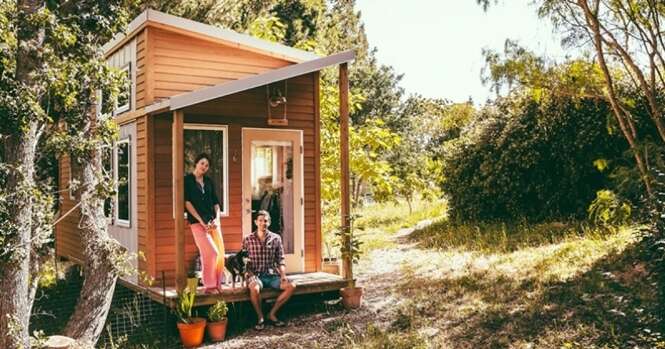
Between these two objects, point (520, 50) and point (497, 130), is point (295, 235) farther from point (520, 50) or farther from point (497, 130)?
point (497, 130)

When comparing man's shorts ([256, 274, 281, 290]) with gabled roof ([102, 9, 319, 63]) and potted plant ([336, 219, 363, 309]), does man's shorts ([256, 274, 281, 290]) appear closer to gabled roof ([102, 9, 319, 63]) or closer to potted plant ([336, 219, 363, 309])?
potted plant ([336, 219, 363, 309])

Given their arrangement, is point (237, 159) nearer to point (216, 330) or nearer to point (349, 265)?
point (349, 265)

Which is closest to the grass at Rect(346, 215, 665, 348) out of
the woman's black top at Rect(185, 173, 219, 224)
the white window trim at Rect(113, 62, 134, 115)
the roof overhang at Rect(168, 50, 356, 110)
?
Answer: the woman's black top at Rect(185, 173, 219, 224)

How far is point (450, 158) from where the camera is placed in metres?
15.0

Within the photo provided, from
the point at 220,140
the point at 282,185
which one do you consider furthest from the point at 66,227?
the point at 282,185

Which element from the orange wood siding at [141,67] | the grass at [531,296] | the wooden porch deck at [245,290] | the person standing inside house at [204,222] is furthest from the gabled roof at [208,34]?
the grass at [531,296]

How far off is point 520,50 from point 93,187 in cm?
594

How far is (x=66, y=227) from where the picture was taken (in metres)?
13.7

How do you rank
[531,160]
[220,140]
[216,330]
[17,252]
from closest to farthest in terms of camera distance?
[17,252], [216,330], [220,140], [531,160]

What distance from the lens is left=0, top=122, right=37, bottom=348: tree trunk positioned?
269 inches

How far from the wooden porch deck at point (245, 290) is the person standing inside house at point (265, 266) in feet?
0.39

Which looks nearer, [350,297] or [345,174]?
[345,174]

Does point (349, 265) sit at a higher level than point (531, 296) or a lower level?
higher

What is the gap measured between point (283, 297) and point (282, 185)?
2.03 m
